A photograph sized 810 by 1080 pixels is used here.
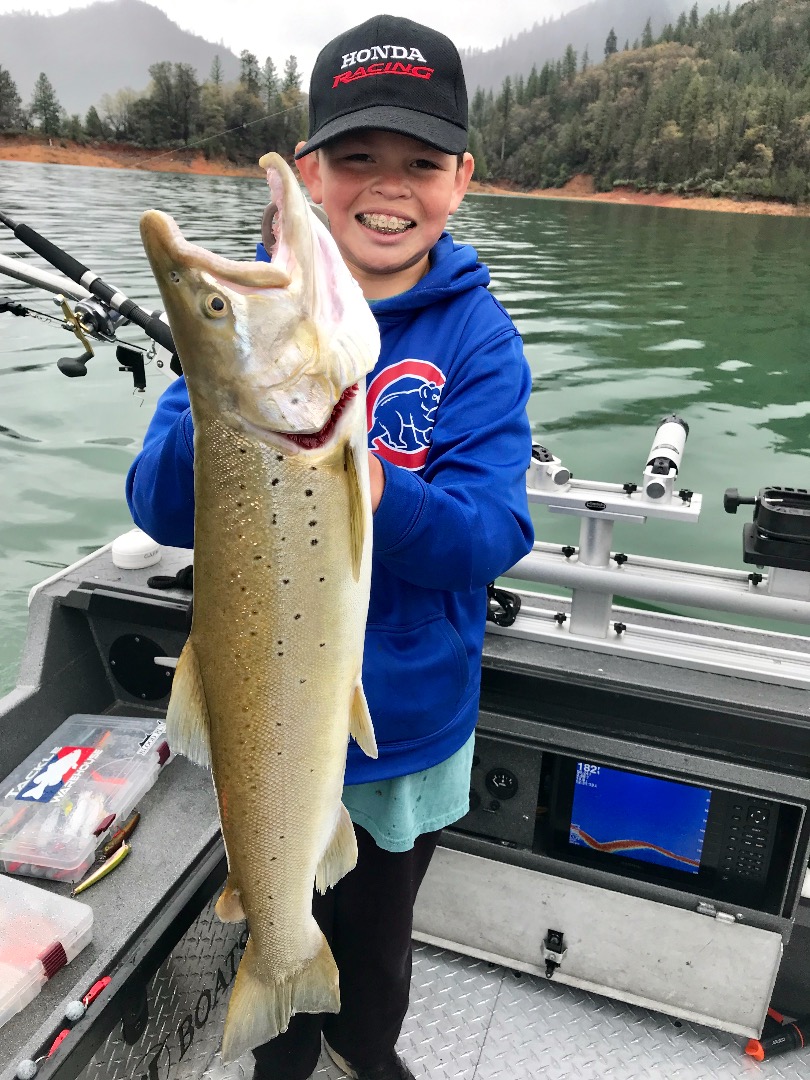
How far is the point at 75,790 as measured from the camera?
2.62 m

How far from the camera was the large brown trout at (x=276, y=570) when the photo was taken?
107 centimetres

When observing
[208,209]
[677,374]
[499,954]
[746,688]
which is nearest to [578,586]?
[746,688]

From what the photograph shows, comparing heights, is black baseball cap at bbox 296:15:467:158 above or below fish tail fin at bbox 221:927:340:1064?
above

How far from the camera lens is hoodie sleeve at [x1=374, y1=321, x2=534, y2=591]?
1.30 meters

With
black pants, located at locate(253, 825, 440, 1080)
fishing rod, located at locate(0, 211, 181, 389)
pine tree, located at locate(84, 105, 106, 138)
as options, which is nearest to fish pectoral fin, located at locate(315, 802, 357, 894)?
black pants, located at locate(253, 825, 440, 1080)

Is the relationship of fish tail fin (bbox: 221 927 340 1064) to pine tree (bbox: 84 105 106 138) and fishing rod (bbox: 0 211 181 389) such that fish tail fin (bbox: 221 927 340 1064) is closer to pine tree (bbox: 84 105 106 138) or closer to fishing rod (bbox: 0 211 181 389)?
fishing rod (bbox: 0 211 181 389)

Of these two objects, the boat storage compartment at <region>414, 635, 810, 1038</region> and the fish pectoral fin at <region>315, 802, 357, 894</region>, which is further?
the boat storage compartment at <region>414, 635, 810, 1038</region>

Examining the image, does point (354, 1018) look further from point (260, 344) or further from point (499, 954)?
point (260, 344)

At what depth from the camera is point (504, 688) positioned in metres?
2.49

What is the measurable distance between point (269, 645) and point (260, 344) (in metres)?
0.48

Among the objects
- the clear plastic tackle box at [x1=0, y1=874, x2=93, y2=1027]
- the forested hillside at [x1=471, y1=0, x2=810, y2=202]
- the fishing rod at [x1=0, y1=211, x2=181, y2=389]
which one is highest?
the forested hillside at [x1=471, y1=0, x2=810, y2=202]

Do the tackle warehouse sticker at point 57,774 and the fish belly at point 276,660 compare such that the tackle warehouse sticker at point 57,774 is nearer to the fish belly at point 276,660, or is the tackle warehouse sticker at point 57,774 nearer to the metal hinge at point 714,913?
the fish belly at point 276,660

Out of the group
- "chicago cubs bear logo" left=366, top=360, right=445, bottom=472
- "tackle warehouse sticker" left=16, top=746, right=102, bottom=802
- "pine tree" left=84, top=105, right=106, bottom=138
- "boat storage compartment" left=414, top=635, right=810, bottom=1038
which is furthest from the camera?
"pine tree" left=84, top=105, right=106, bottom=138

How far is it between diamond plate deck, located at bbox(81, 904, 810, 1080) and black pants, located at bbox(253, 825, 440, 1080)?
340mm
